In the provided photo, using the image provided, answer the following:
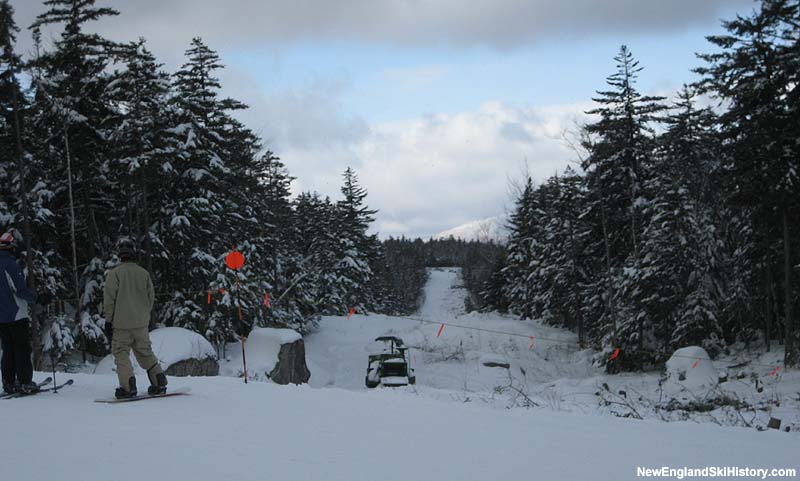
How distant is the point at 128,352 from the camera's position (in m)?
7.48

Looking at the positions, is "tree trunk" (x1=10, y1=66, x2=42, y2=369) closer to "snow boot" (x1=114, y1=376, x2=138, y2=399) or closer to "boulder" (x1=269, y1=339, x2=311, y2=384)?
"boulder" (x1=269, y1=339, x2=311, y2=384)

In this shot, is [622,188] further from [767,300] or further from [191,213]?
[191,213]

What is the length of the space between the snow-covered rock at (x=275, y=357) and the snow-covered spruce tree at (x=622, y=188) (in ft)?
46.5

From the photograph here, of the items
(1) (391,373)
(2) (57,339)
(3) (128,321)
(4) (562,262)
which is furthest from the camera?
(4) (562,262)

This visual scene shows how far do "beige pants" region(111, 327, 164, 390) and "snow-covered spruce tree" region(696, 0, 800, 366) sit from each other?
21136 mm

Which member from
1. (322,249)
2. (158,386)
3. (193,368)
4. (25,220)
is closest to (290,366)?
(193,368)

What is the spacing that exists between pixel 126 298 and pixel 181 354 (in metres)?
8.59

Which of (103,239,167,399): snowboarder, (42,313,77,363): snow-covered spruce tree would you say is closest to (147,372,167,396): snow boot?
(103,239,167,399): snowboarder

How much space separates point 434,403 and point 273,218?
28.8m

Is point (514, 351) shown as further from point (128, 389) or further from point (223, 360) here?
point (128, 389)

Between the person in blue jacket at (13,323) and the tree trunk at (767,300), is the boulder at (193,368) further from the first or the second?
the tree trunk at (767,300)

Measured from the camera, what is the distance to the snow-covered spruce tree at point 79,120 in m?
20.0

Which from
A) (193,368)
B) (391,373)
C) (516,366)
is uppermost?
(193,368)

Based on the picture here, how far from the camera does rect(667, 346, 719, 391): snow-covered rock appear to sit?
1812cm
